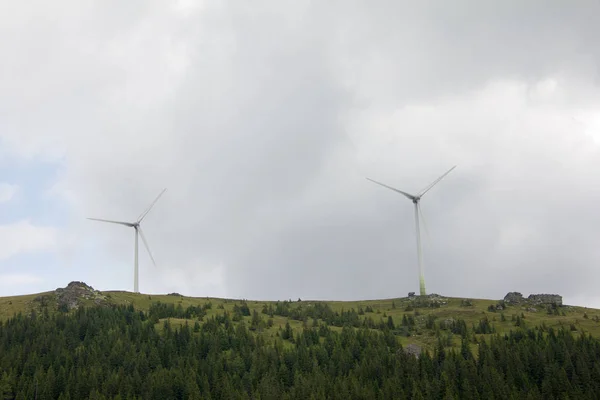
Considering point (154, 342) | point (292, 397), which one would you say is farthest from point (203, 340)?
point (292, 397)

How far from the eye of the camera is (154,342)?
192750 millimetres

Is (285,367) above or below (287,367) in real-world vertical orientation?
above

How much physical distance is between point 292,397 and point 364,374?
24246 mm

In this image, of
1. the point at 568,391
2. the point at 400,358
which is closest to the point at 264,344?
the point at 400,358

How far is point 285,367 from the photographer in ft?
560

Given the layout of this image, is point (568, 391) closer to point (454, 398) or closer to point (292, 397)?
point (454, 398)

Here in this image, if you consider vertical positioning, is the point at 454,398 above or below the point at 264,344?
below

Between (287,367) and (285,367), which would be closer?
(285,367)

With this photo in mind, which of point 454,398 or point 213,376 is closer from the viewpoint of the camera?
point 454,398

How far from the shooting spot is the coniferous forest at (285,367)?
15188 centimetres

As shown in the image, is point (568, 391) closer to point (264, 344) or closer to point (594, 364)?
point (594, 364)

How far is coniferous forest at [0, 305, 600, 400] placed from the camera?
498 feet

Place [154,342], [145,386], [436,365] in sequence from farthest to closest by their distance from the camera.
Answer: [154,342] < [436,365] < [145,386]

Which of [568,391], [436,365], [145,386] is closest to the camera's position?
[568,391]
